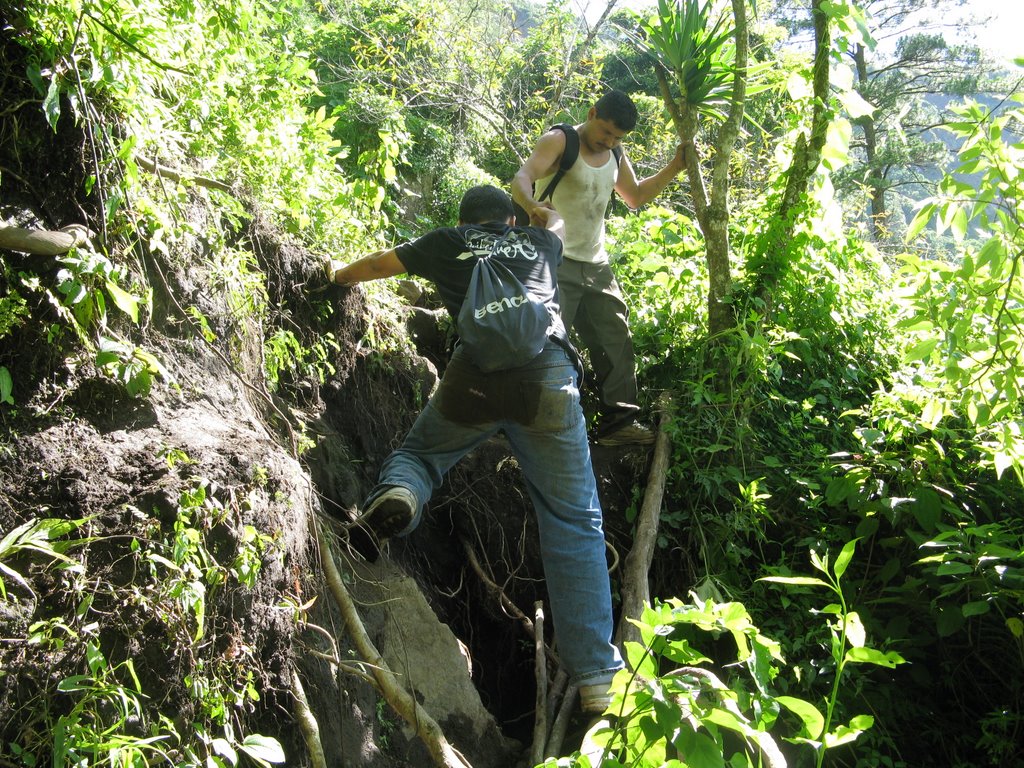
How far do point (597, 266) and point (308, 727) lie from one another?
10.2ft

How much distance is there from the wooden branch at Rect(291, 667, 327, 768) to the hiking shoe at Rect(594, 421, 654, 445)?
2636 millimetres

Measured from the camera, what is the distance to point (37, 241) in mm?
2459

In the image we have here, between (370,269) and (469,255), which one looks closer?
(469,255)

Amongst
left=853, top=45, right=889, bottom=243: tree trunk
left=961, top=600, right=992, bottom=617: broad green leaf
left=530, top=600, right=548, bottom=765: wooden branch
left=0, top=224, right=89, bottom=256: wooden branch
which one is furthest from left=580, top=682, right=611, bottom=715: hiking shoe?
left=853, top=45, right=889, bottom=243: tree trunk

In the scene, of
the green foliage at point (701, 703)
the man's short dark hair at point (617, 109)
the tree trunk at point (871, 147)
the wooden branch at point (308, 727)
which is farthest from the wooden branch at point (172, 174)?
the tree trunk at point (871, 147)

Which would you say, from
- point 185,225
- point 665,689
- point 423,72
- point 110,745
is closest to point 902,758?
point 665,689

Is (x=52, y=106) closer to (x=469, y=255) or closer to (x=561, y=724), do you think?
(x=469, y=255)

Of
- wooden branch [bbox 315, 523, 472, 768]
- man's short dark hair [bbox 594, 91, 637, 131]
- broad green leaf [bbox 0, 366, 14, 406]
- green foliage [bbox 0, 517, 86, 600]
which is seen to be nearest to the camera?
green foliage [bbox 0, 517, 86, 600]

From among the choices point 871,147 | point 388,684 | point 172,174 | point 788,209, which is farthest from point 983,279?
point 871,147

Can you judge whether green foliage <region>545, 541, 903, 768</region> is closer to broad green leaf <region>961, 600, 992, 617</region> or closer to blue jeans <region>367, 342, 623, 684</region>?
blue jeans <region>367, 342, 623, 684</region>

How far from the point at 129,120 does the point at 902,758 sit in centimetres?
415

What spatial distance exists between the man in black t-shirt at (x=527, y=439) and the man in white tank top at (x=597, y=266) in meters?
0.88

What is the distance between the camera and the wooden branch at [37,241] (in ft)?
7.95

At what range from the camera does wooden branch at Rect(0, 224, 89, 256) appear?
2.42m
